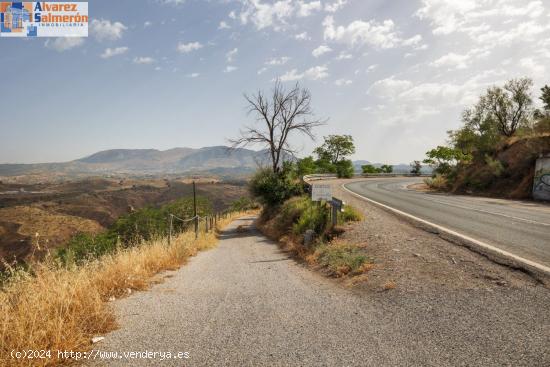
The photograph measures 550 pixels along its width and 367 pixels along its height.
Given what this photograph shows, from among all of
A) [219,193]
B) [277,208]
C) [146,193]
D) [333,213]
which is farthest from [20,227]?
[333,213]

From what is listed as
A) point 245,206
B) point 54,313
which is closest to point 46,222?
point 245,206

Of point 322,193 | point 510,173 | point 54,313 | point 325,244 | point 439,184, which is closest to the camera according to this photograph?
point 54,313

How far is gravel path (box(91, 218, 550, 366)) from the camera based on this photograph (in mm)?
3334

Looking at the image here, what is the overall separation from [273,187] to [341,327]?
20129 mm

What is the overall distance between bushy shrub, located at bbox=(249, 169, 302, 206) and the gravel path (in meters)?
17.9

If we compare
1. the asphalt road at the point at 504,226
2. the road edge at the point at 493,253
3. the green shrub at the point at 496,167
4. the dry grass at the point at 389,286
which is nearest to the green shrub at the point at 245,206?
the green shrub at the point at 496,167

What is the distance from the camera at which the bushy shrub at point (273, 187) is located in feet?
78.7

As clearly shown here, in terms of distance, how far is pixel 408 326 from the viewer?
401 cm

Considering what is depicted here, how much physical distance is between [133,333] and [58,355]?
921 millimetres

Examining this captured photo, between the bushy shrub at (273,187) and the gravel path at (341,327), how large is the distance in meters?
17.9

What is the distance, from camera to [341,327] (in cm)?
414

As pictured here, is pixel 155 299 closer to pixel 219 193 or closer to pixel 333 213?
pixel 333 213

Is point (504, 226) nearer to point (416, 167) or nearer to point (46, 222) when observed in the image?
point (416, 167)

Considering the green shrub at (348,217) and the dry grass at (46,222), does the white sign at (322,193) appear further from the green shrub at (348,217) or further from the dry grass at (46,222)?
the dry grass at (46,222)
